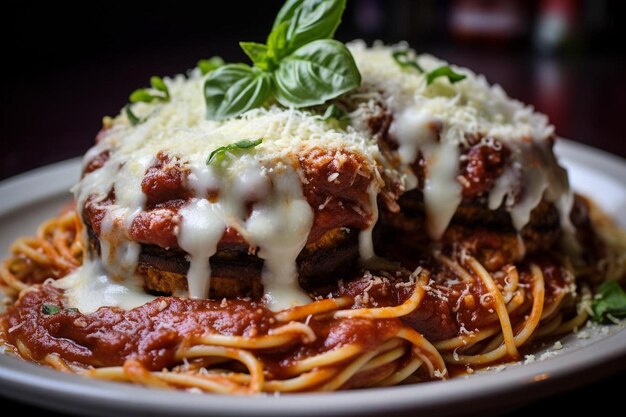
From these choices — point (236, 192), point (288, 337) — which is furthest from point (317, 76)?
point (288, 337)

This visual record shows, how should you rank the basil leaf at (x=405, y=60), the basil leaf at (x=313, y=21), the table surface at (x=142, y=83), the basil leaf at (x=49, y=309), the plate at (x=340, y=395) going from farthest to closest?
the table surface at (x=142, y=83) < the basil leaf at (x=405, y=60) < the basil leaf at (x=313, y=21) < the basil leaf at (x=49, y=309) < the plate at (x=340, y=395)

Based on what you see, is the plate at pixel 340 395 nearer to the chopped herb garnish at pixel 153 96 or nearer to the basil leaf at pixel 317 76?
the basil leaf at pixel 317 76

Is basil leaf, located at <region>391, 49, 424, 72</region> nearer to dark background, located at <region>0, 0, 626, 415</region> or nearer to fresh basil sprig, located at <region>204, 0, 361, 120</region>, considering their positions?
fresh basil sprig, located at <region>204, 0, 361, 120</region>

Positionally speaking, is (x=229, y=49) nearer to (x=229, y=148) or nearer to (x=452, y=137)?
(x=452, y=137)

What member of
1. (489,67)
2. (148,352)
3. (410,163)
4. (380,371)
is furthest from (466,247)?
(489,67)

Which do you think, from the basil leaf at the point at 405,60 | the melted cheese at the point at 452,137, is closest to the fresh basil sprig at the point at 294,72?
the melted cheese at the point at 452,137

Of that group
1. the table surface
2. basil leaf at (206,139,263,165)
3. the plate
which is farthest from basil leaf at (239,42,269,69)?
the table surface
